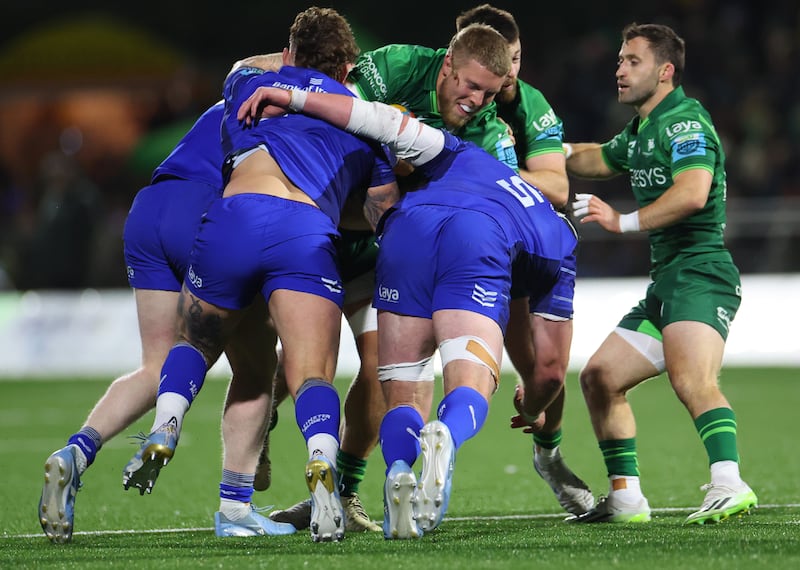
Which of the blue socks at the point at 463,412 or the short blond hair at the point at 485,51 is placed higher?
the short blond hair at the point at 485,51

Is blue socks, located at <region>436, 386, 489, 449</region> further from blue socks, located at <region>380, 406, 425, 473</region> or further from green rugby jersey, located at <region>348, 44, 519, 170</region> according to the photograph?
green rugby jersey, located at <region>348, 44, 519, 170</region>

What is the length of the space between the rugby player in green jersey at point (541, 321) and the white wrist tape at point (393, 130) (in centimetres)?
71

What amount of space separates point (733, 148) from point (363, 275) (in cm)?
1114

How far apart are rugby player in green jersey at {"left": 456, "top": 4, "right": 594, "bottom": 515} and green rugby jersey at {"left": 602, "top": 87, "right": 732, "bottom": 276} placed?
1.21 ft

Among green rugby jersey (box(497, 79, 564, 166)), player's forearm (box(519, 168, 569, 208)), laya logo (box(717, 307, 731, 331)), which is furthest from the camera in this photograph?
green rugby jersey (box(497, 79, 564, 166))

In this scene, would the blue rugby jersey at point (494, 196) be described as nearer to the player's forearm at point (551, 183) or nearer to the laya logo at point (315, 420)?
the player's forearm at point (551, 183)

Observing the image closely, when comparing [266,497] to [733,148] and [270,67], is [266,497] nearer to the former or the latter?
[270,67]

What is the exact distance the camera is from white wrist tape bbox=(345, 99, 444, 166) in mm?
4699

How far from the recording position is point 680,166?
17.8 feet

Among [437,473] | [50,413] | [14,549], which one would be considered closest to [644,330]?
[437,473]

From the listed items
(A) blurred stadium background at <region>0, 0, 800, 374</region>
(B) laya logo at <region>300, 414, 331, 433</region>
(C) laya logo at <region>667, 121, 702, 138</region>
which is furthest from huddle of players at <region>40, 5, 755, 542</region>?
(A) blurred stadium background at <region>0, 0, 800, 374</region>

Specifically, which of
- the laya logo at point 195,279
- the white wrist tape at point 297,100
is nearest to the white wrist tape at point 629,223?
the white wrist tape at point 297,100

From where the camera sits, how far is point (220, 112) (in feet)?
17.4

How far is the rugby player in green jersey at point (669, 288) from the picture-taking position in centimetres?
524
